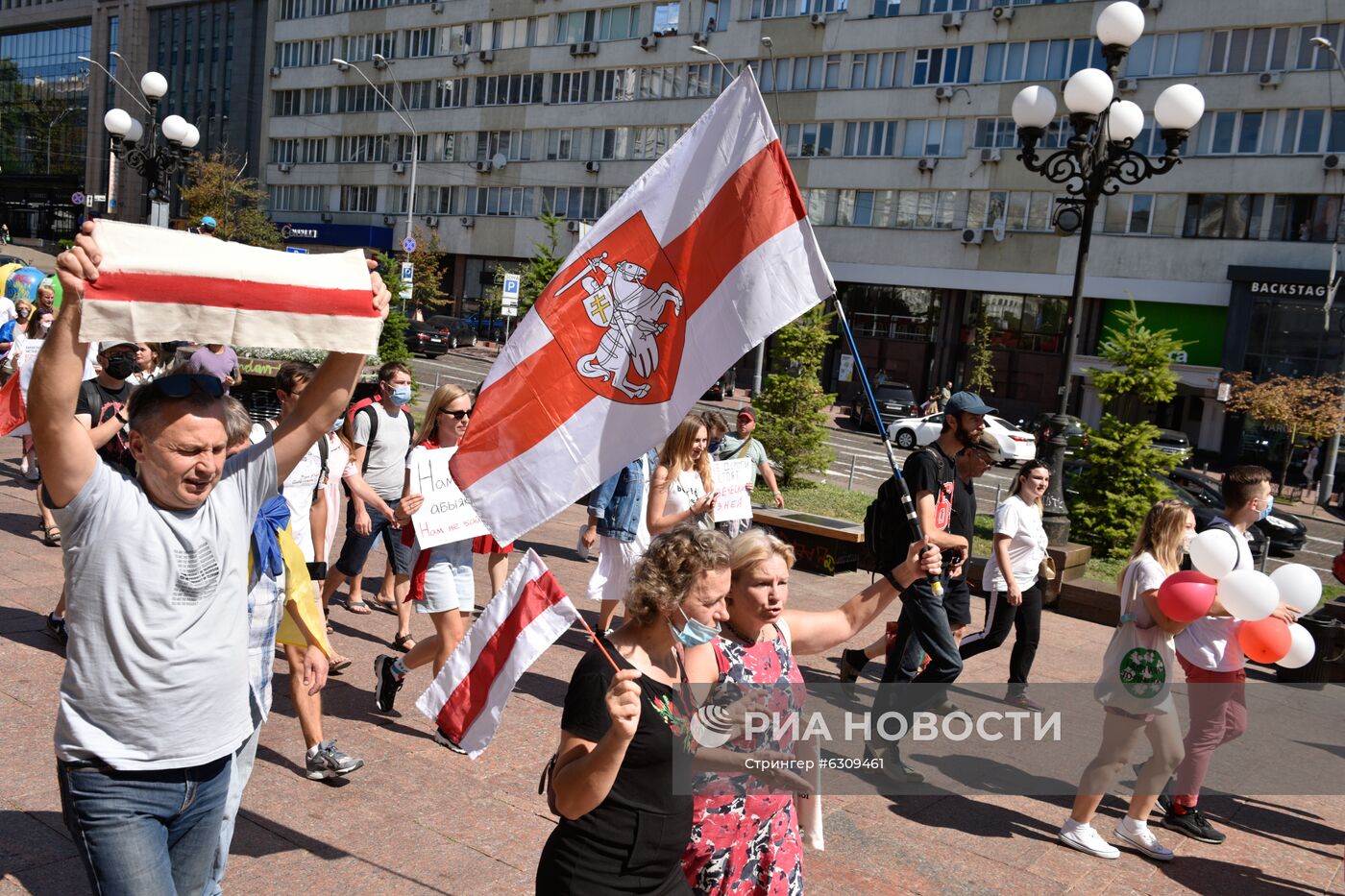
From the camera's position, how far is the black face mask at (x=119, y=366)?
766 centimetres

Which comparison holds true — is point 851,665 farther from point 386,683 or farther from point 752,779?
point 752,779

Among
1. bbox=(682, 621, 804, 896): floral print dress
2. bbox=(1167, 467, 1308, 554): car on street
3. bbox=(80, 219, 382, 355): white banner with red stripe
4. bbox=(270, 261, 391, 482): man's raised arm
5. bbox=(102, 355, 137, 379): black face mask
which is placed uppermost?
bbox=(80, 219, 382, 355): white banner with red stripe

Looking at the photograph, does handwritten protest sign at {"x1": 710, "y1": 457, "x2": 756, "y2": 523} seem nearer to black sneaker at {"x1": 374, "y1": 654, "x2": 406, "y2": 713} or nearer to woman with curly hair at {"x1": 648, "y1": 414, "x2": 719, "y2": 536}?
woman with curly hair at {"x1": 648, "y1": 414, "x2": 719, "y2": 536}

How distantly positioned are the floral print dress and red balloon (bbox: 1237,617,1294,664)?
10.6ft

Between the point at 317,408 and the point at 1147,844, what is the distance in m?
4.45

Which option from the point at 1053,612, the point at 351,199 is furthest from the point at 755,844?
the point at 351,199

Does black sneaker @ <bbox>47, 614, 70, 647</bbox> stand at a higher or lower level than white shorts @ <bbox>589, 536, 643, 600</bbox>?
lower

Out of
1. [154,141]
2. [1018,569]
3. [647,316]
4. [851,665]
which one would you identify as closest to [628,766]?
[647,316]

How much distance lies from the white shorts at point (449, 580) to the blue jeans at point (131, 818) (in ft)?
10.6

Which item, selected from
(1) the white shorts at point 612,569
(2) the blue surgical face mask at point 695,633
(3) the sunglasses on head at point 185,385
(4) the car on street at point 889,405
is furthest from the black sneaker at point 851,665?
(4) the car on street at point 889,405

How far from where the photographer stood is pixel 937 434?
31.5 m

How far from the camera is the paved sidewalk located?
453cm

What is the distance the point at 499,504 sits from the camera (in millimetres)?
4055

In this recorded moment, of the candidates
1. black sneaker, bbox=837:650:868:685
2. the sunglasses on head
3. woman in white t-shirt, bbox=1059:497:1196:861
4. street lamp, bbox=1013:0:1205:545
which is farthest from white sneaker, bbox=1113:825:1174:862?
street lamp, bbox=1013:0:1205:545
